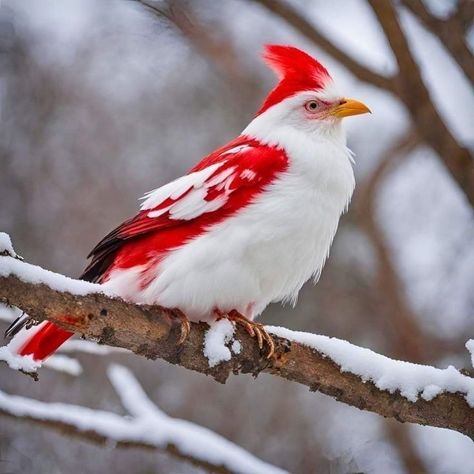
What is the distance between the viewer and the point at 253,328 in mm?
3201

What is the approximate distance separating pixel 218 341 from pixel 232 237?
1.22 ft

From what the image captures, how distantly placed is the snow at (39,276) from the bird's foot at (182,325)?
1.33 ft

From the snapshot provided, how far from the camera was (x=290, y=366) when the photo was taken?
312 centimetres

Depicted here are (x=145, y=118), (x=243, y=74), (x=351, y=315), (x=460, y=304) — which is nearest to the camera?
(x=243, y=74)

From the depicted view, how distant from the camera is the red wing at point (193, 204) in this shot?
331 cm

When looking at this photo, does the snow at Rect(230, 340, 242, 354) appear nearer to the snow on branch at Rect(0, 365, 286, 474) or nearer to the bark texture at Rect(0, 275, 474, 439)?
the bark texture at Rect(0, 275, 474, 439)

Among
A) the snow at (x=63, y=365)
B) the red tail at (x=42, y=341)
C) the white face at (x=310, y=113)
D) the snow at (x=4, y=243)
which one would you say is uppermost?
the white face at (x=310, y=113)

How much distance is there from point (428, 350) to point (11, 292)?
3.91 metres

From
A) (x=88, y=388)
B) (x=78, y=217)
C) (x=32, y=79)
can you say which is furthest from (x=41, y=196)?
(x=88, y=388)

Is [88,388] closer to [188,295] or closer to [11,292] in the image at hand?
[188,295]

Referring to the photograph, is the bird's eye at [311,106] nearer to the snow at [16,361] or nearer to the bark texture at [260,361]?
the bark texture at [260,361]

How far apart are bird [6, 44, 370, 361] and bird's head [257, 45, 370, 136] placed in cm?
11

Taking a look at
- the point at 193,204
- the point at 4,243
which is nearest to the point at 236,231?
the point at 193,204

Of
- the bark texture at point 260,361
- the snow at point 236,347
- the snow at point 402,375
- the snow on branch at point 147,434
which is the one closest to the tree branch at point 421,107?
the snow at point 402,375
